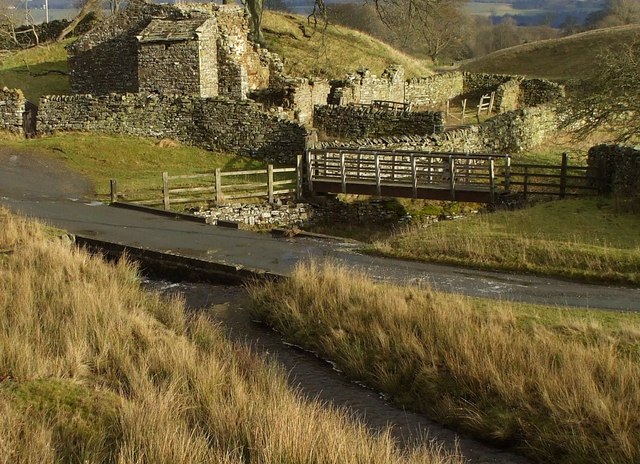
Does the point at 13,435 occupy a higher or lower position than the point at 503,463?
higher

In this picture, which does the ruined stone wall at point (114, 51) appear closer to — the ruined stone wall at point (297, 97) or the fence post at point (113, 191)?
the ruined stone wall at point (297, 97)

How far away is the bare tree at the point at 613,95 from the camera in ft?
86.8

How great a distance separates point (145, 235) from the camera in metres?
19.6

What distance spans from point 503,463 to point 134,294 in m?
7.68

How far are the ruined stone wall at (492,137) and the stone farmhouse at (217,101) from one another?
5 cm

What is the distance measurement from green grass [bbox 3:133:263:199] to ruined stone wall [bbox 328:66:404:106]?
8.99 m

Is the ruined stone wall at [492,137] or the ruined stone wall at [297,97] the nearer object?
the ruined stone wall at [492,137]

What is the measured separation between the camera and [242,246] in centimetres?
1872

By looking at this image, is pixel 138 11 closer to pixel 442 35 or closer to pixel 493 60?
pixel 493 60

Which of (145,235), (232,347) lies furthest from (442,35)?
(232,347)

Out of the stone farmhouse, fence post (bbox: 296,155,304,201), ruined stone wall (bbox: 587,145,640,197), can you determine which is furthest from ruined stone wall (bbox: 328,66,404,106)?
ruined stone wall (bbox: 587,145,640,197)

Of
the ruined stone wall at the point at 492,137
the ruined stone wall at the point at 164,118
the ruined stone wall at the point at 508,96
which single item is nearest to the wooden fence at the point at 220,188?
the ruined stone wall at the point at 492,137

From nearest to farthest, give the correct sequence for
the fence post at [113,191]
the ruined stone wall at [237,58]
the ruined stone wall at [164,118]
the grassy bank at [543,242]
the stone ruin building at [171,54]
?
the grassy bank at [543,242] → the fence post at [113,191] → the ruined stone wall at [164,118] → the stone ruin building at [171,54] → the ruined stone wall at [237,58]

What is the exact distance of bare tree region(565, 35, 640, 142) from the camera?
26.5 m
